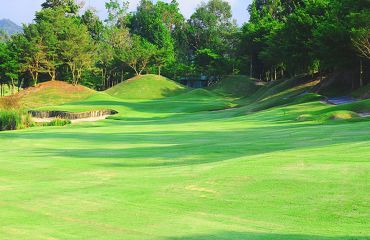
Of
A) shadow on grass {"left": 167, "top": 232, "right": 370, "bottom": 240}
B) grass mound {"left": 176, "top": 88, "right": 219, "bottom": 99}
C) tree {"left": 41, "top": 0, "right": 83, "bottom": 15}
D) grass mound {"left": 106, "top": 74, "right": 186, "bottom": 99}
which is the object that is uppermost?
tree {"left": 41, "top": 0, "right": 83, "bottom": 15}

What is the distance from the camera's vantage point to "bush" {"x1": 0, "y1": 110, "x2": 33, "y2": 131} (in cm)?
4797

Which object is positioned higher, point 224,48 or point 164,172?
point 224,48

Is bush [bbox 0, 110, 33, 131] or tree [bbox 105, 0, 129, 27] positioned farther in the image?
tree [bbox 105, 0, 129, 27]

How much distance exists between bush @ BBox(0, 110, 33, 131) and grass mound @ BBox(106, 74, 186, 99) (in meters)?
48.0

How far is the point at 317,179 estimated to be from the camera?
465 inches

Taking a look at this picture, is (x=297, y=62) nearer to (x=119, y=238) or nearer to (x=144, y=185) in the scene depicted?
(x=144, y=185)

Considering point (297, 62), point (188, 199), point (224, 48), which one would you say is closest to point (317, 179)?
point (188, 199)

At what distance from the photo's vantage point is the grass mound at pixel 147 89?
326 feet

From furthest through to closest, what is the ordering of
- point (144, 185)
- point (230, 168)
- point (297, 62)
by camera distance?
point (297, 62) → point (230, 168) → point (144, 185)

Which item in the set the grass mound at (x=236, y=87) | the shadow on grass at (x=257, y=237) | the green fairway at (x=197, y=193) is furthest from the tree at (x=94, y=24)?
the shadow on grass at (x=257, y=237)

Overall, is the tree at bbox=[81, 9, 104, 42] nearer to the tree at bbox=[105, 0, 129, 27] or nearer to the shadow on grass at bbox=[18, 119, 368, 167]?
the tree at bbox=[105, 0, 129, 27]

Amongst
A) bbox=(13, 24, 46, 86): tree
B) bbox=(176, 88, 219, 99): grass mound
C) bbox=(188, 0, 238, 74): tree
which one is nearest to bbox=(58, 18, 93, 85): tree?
bbox=(13, 24, 46, 86): tree

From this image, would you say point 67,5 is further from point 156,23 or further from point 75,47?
point 75,47

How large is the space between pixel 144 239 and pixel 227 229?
4.82 ft
